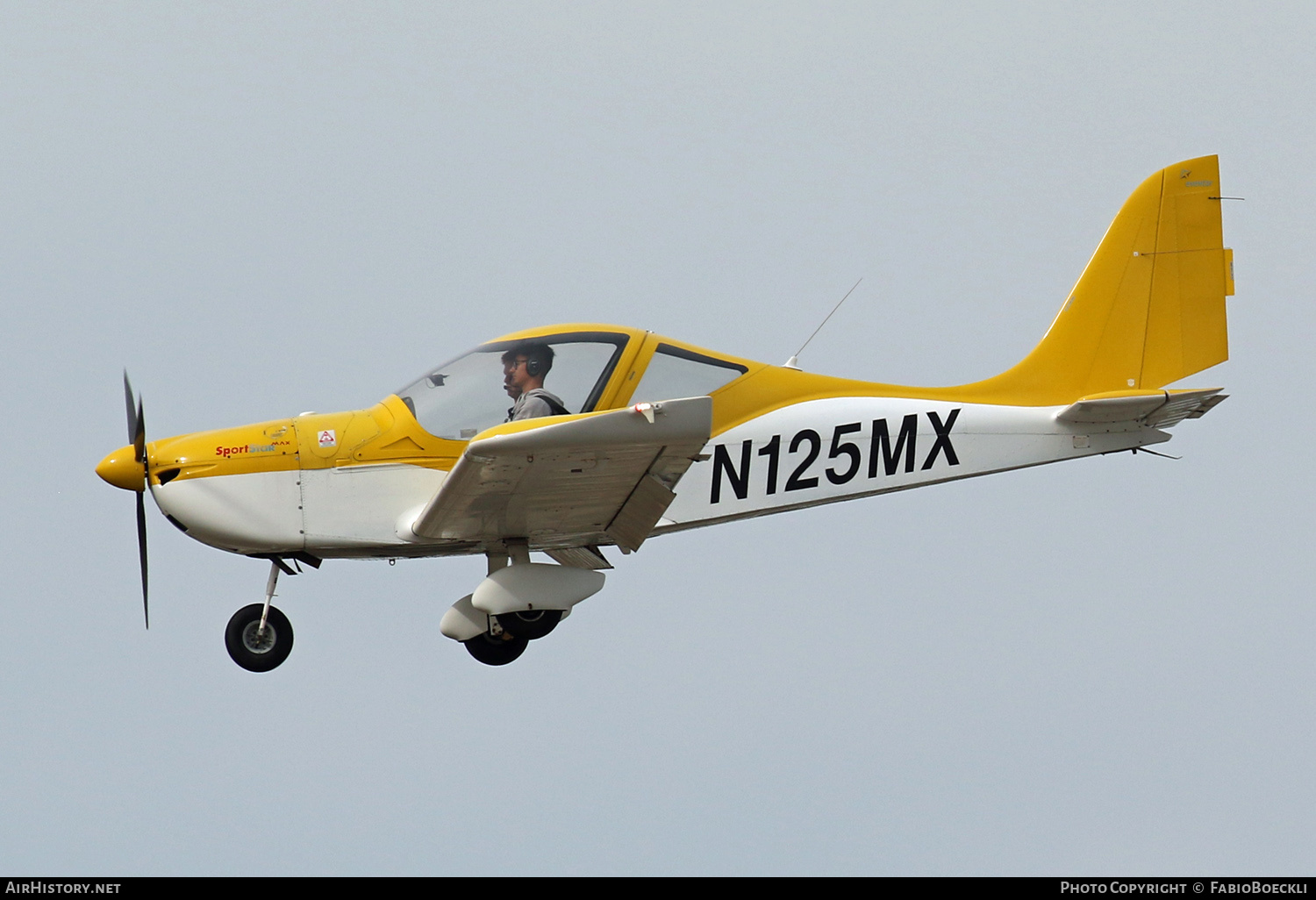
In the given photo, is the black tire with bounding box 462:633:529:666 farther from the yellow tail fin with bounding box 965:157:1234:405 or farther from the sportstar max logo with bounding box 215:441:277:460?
the yellow tail fin with bounding box 965:157:1234:405

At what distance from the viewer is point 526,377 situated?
11.3 metres

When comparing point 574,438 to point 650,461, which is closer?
point 574,438

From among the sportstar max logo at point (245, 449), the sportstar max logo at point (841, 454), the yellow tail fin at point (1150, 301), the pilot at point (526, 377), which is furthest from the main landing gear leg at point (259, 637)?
the yellow tail fin at point (1150, 301)

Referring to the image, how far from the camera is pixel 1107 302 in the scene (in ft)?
43.0

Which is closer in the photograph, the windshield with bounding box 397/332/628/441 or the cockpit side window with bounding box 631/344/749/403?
the windshield with bounding box 397/332/628/441

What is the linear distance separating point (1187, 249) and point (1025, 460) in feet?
7.90

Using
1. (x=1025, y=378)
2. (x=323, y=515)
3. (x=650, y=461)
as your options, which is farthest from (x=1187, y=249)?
(x=323, y=515)

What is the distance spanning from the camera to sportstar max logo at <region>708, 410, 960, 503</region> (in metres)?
11.8

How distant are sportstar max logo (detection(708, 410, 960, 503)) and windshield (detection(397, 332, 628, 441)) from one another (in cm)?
116

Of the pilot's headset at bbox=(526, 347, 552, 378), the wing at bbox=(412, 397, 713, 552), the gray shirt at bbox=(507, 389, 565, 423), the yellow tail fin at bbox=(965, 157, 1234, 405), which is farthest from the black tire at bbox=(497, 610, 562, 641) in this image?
the yellow tail fin at bbox=(965, 157, 1234, 405)

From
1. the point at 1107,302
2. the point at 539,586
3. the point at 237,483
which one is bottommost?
the point at 539,586

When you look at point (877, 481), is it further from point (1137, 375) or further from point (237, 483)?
point (237, 483)

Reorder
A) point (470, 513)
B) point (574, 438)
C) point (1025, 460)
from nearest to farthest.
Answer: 1. point (574, 438)
2. point (470, 513)
3. point (1025, 460)

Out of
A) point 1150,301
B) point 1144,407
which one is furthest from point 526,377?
point 1150,301
